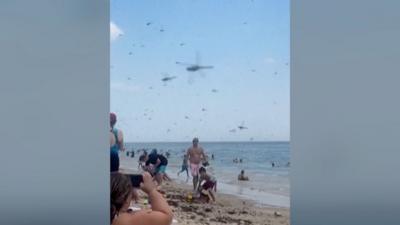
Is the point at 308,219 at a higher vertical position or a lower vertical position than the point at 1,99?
lower

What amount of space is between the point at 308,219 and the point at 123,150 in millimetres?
1410

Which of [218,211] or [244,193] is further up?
[244,193]

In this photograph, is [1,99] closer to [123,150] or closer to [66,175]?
[66,175]

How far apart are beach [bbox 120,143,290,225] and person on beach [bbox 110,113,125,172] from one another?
2.9 inches

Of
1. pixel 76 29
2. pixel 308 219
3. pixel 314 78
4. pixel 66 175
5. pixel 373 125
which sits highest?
pixel 76 29

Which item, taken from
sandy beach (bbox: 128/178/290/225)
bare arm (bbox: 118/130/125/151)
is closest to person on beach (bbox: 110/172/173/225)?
sandy beach (bbox: 128/178/290/225)

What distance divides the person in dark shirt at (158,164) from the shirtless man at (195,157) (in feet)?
0.63

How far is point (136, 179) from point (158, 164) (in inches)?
11.5

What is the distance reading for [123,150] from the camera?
14.4ft

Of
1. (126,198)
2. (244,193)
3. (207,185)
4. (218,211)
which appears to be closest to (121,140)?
(126,198)

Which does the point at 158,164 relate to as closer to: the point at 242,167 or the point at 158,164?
the point at 158,164

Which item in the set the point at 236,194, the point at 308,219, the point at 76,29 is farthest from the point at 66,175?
the point at 308,219

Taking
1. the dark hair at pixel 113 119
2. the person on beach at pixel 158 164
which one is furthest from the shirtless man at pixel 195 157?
the dark hair at pixel 113 119

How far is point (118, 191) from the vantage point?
4266 millimetres
